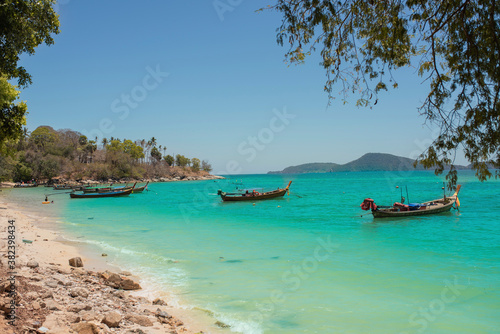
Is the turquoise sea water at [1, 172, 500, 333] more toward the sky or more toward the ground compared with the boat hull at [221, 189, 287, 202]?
more toward the ground

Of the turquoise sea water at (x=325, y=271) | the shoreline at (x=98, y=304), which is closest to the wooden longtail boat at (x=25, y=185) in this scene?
the turquoise sea water at (x=325, y=271)

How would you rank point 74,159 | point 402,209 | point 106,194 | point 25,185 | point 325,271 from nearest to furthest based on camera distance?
1. point 325,271
2. point 402,209
3. point 106,194
4. point 25,185
5. point 74,159

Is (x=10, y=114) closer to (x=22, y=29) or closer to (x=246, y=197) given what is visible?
(x=22, y=29)

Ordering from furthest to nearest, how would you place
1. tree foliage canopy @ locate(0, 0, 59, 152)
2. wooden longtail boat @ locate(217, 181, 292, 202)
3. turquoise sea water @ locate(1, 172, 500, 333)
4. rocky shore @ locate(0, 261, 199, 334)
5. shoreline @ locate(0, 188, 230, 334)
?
wooden longtail boat @ locate(217, 181, 292, 202), turquoise sea water @ locate(1, 172, 500, 333), tree foliage canopy @ locate(0, 0, 59, 152), shoreline @ locate(0, 188, 230, 334), rocky shore @ locate(0, 261, 199, 334)

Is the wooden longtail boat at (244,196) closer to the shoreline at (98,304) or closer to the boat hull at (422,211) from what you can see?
the boat hull at (422,211)

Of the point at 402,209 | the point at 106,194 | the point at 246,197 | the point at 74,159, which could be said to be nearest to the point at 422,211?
the point at 402,209

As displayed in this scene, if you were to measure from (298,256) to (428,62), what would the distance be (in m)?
9.50

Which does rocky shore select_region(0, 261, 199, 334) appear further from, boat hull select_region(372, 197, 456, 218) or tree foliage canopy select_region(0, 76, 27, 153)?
boat hull select_region(372, 197, 456, 218)

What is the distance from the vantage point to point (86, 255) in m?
11.8

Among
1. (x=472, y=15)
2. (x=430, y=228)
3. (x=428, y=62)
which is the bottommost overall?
(x=430, y=228)

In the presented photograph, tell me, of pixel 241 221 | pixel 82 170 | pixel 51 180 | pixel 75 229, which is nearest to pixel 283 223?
pixel 241 221

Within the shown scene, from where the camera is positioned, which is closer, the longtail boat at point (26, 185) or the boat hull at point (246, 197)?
the boat hull at point (246, 197)

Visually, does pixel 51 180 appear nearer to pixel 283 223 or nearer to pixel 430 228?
pixel 283 223

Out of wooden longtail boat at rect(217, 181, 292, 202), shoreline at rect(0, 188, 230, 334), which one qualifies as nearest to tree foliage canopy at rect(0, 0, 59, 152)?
shoreline at rect(0, 188, 230, 334)
